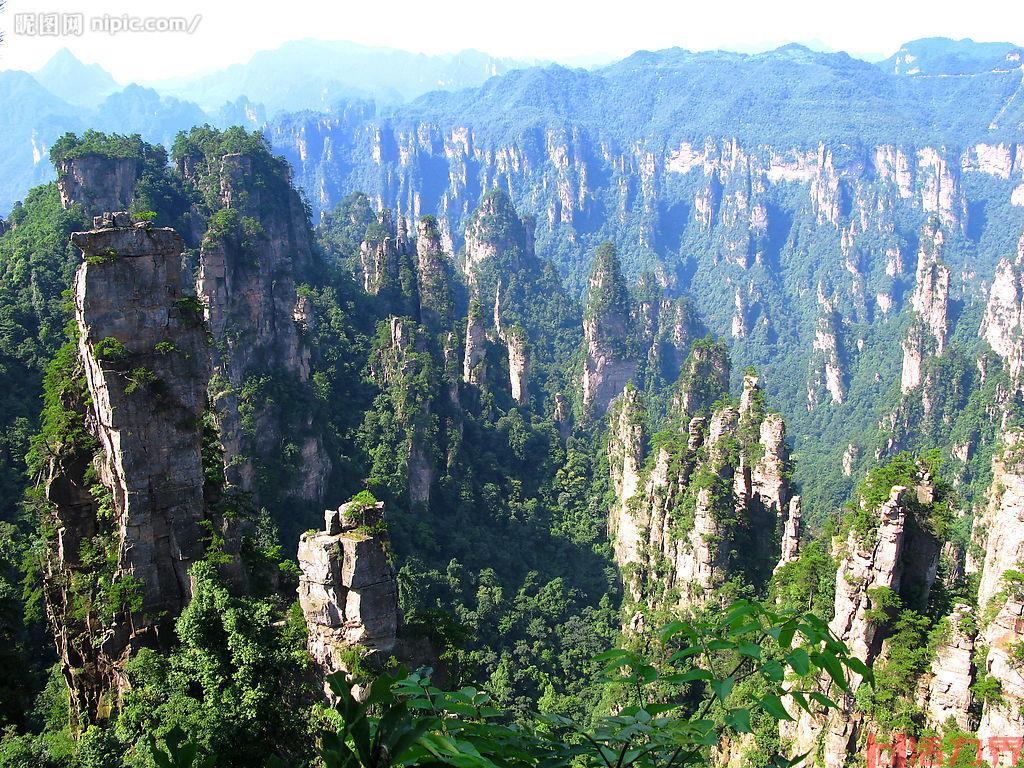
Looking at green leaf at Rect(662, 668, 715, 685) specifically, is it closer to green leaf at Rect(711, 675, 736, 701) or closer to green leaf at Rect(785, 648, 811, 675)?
green leaf at Rect(711, 675, 736, 701)

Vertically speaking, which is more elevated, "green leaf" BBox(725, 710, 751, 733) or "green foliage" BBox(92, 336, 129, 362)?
"green leaf" BBox(725, 710, 751, 733)

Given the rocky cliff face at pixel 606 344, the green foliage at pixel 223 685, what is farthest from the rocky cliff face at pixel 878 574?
the rocky cliff face at pixel 606 344

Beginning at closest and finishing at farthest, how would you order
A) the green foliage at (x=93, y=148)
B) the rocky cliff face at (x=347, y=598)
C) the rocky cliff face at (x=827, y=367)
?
the rocky cliff face at (x=347, y=598)
the green foliage at (x=93, y=148)
the rocky cliff face at (x=827, y=367)

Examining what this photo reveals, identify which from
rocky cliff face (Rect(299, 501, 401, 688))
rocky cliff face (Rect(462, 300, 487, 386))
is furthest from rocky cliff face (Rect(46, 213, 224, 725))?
rocky cliff face (Rect(462, 300, 487, 386))

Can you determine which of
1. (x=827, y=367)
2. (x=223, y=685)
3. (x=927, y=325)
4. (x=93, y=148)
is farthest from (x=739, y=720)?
(x=827, y=367)

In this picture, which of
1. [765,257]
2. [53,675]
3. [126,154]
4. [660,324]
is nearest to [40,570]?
[53,675]

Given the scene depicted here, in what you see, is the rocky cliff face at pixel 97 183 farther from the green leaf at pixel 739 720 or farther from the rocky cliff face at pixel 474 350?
the green leaf at pixel 739 720

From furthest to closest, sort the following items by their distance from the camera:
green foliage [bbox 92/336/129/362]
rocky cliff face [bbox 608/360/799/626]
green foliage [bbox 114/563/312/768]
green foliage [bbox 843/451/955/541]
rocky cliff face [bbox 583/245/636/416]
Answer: rocky cliff face [bbox 583/245/636/416]
rocky cliff face [bbox 608/360/799/626]
green foliage [bbox 843/451/955/541]
green foliage [bbox 92/336/129/362]
green foliage [bbox 114/563/312/768]
